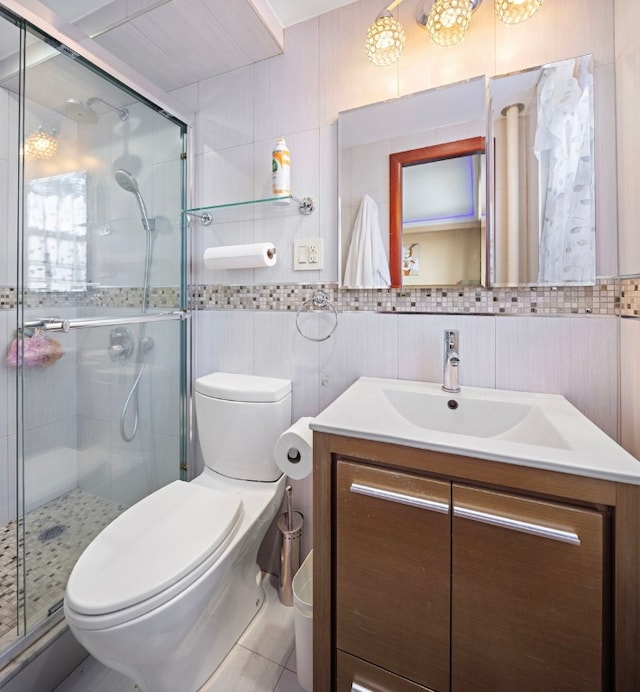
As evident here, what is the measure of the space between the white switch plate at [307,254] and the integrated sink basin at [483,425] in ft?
1.61

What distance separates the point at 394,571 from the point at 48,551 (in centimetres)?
115

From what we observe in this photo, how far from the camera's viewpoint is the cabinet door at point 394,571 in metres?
0.76

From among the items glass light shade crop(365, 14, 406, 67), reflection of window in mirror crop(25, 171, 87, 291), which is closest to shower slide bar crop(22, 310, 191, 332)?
reflection of window in mirror crop(25, 171, 87, 291)

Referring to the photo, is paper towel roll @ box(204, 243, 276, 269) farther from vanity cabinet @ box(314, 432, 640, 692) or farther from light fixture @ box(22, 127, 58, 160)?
vanity cabinet @ box(314, 432, 640, 692)

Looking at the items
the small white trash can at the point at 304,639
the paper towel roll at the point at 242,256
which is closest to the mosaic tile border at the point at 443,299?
the paper towel roll at the point at 242,256

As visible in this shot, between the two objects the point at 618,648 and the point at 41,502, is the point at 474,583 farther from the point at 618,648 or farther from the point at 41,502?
the point at 41,502

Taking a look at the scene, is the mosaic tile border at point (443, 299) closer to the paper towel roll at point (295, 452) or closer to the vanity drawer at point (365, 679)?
the paper towel roll at point (295, 452)

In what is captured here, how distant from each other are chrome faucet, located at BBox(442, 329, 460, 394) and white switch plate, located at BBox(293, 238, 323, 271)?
1.87ft

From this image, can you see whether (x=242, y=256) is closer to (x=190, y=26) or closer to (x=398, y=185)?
(x=398, y=185)

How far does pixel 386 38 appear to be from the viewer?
1.11m

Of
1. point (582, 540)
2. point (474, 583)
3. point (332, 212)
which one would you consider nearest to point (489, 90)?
point (332, 212)

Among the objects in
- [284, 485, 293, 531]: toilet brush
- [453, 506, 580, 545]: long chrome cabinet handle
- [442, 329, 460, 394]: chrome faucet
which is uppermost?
[442, 329, 460, 394]: chrome faucet

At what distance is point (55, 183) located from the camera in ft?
3.97

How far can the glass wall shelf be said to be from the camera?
136 centimetres
